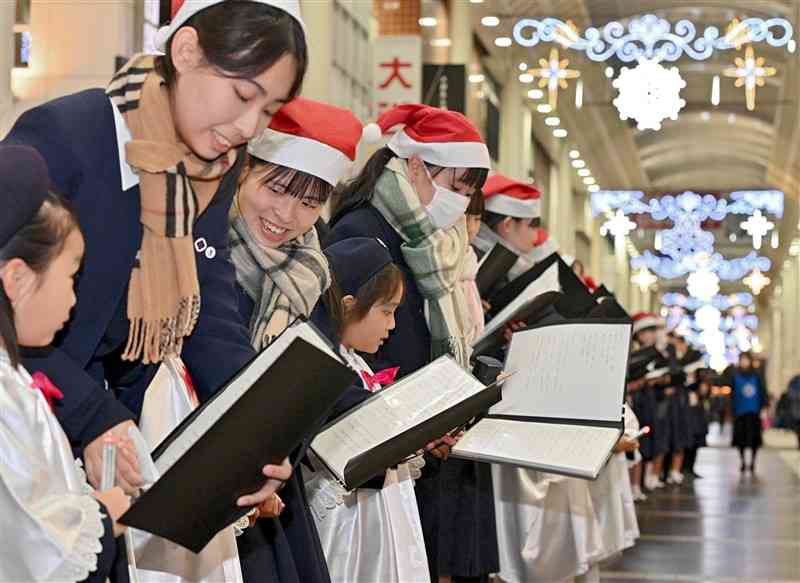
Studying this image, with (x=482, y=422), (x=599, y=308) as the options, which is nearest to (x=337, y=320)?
(x=482, y=422)

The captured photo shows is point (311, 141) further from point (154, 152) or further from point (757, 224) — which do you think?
point (757, 224)

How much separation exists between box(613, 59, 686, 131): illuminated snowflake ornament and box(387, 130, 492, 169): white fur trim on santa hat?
A: 29.5ft

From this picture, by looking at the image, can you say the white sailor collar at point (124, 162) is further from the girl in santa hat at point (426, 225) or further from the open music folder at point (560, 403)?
the girl in santa hat at point (426, 225)

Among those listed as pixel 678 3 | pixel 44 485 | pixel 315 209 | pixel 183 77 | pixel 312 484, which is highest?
pixel 678 3

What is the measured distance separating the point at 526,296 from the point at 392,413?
7.59 ft

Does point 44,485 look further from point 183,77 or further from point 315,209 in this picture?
point 315,209

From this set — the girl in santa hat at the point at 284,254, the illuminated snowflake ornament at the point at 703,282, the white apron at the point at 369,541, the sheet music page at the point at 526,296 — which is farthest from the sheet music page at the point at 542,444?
the illuminated snowflake ornament at the point at 703,282

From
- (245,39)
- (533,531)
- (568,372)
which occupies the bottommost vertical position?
(533,531)

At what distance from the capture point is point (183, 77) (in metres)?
2.79

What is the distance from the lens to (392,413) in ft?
11.2

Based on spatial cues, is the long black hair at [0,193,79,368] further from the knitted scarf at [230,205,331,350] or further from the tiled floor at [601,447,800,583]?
the tiled floor at [601,447,800,583]

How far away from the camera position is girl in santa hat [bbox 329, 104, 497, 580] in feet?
15.3

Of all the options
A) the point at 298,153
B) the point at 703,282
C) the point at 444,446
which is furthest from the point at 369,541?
the point at 703,282

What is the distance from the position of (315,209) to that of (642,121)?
11.1m
